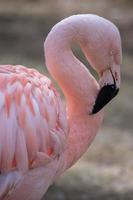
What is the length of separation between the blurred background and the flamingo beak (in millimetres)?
1464

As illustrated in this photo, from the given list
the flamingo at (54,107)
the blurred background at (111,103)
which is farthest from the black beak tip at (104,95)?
the blurred background at (111,103)

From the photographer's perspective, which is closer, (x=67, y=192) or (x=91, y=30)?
(x=91, y=30)

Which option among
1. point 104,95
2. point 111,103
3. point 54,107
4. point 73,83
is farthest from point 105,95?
point 111,103

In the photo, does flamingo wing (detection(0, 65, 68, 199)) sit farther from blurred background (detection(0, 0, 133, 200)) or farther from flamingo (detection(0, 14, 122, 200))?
blurred background (detection(0, 0, 133, 200))

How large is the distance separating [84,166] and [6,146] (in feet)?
7.12

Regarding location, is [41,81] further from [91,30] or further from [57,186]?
[57,186]

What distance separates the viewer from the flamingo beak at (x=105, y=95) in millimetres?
2537

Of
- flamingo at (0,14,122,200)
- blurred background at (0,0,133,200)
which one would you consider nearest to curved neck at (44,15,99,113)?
flamingo at (0,14,122,200)

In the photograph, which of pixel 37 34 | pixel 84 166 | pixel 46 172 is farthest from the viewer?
pixel 37 34

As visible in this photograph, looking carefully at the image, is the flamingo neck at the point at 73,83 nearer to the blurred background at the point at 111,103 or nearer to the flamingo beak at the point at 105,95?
the flamingo beak at the point at 105,95

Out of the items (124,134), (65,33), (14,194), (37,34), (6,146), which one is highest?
(65,33)

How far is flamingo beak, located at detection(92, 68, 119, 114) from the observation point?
8.32ft

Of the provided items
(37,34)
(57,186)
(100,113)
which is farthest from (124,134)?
(37,34)

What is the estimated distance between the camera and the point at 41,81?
8.23 feet
